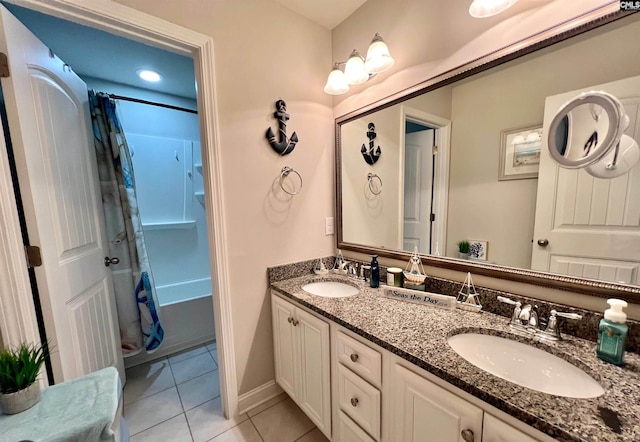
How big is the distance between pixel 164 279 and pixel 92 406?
2.24 meters

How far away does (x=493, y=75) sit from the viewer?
1046 millimetres

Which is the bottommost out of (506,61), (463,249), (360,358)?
(360,358)

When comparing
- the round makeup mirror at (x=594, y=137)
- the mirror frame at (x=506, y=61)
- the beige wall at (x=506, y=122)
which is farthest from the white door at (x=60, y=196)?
the round makeup mirror at (x=594, y=137)

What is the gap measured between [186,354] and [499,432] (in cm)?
235

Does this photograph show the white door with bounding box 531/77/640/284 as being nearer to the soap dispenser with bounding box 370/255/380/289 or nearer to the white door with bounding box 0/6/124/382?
the soap dispenser with bounding box 370/255/380/289

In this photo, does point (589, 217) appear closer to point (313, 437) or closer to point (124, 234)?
point (313, 437)

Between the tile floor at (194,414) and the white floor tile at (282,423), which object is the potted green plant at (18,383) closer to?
the tile floor at (194,414)

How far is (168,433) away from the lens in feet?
4.58

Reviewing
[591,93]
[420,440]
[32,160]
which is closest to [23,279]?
[32,160]

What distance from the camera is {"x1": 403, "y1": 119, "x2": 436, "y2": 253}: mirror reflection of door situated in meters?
1.32

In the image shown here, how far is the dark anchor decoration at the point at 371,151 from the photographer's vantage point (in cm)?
161

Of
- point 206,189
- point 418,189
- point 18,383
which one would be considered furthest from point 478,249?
point 18,383

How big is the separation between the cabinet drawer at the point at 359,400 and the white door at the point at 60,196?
4.27ft

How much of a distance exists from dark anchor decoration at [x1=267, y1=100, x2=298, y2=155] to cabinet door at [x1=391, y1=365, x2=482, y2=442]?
51.0 inches
